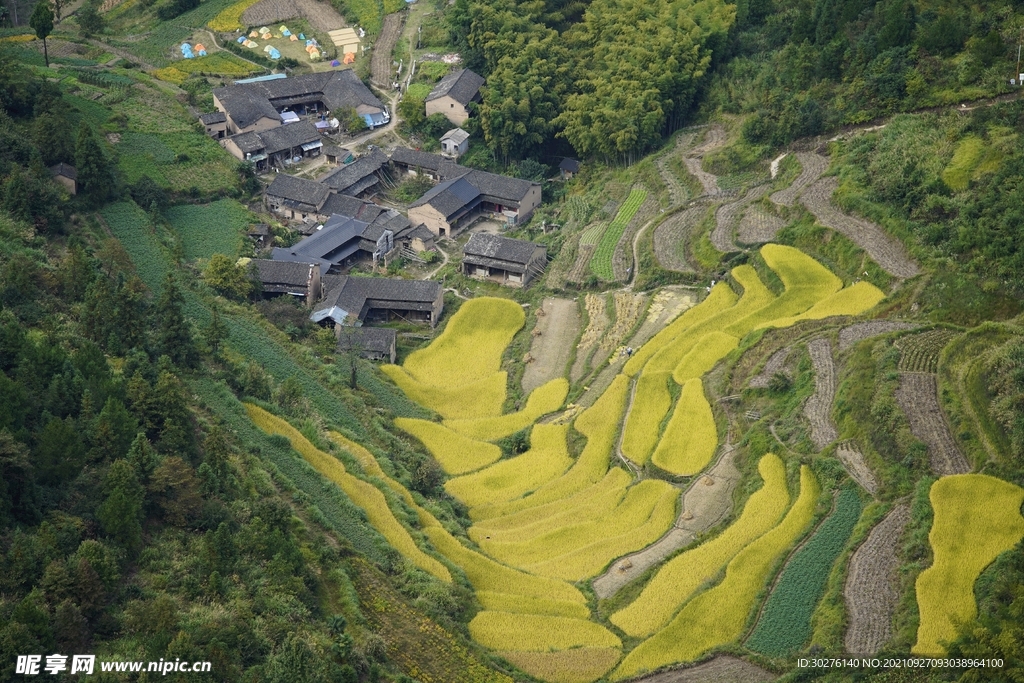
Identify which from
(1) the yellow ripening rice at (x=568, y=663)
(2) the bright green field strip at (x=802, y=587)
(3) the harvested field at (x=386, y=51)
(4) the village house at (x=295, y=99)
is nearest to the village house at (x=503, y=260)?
(4) the village house at (x=295, y=99)

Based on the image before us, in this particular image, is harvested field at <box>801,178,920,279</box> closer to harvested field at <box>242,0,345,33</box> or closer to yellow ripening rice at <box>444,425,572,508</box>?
yellow ripening rice at <box>444,425,572,508</box>

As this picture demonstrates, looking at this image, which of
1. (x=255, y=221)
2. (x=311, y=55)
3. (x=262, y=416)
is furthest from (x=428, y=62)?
(x=262, y=416)

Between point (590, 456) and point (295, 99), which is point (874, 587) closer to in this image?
point (590, 456)

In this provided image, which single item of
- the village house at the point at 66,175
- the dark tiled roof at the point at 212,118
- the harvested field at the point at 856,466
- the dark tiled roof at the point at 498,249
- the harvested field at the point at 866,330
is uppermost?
the harvested field at the point at 866,330

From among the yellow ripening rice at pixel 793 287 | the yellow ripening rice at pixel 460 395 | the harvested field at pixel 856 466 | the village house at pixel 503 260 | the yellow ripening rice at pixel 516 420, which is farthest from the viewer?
the village house at pixel 503 260

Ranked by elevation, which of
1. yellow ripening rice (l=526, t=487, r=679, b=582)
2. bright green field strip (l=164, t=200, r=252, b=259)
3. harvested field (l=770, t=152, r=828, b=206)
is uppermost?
harvested field (l=770, t=152, r=828, b=206)

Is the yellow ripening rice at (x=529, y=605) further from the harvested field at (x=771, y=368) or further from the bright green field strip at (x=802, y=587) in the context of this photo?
the harvested field at (x=771, y=368)

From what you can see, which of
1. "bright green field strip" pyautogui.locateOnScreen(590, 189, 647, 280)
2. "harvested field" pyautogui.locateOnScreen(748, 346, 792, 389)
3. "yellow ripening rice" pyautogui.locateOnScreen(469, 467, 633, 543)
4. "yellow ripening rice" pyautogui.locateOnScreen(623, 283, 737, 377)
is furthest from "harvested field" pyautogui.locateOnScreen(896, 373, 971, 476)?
"bright green field strip" pyautogui.locateOnScreen(590, 189, 647, 280)
